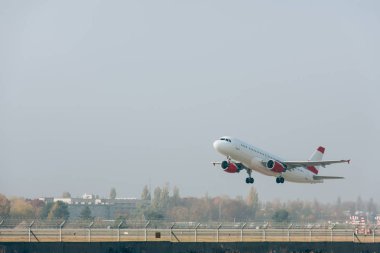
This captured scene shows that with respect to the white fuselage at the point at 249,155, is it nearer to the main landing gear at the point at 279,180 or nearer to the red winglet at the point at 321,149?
the main landing gear at the point at 279,180

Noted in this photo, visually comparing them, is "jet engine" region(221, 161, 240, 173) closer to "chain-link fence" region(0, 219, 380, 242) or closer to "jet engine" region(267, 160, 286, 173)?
"jet engine" region(267, 160, 286, 173)

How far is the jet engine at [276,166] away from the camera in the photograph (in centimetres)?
10244

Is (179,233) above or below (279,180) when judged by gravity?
below

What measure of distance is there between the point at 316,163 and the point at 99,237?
48.9m

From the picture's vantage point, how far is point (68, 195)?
648 feet

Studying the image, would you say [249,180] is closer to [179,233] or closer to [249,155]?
[249,155]

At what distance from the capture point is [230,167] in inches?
4141

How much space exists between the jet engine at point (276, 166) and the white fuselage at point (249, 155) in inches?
16.5

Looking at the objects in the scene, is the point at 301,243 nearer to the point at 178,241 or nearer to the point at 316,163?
the point at 178,241

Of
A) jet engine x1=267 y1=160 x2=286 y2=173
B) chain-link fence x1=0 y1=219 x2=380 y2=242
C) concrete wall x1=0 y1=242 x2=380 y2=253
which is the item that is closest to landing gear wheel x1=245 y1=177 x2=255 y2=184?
jet engine x1=267 y1=160 x2=286 y2=173

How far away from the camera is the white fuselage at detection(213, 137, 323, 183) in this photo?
97750mm

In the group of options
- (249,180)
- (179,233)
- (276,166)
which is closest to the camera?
(179,233)

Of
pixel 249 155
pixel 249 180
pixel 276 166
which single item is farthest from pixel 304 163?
pixel 249 155

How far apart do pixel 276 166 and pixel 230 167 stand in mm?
5507
